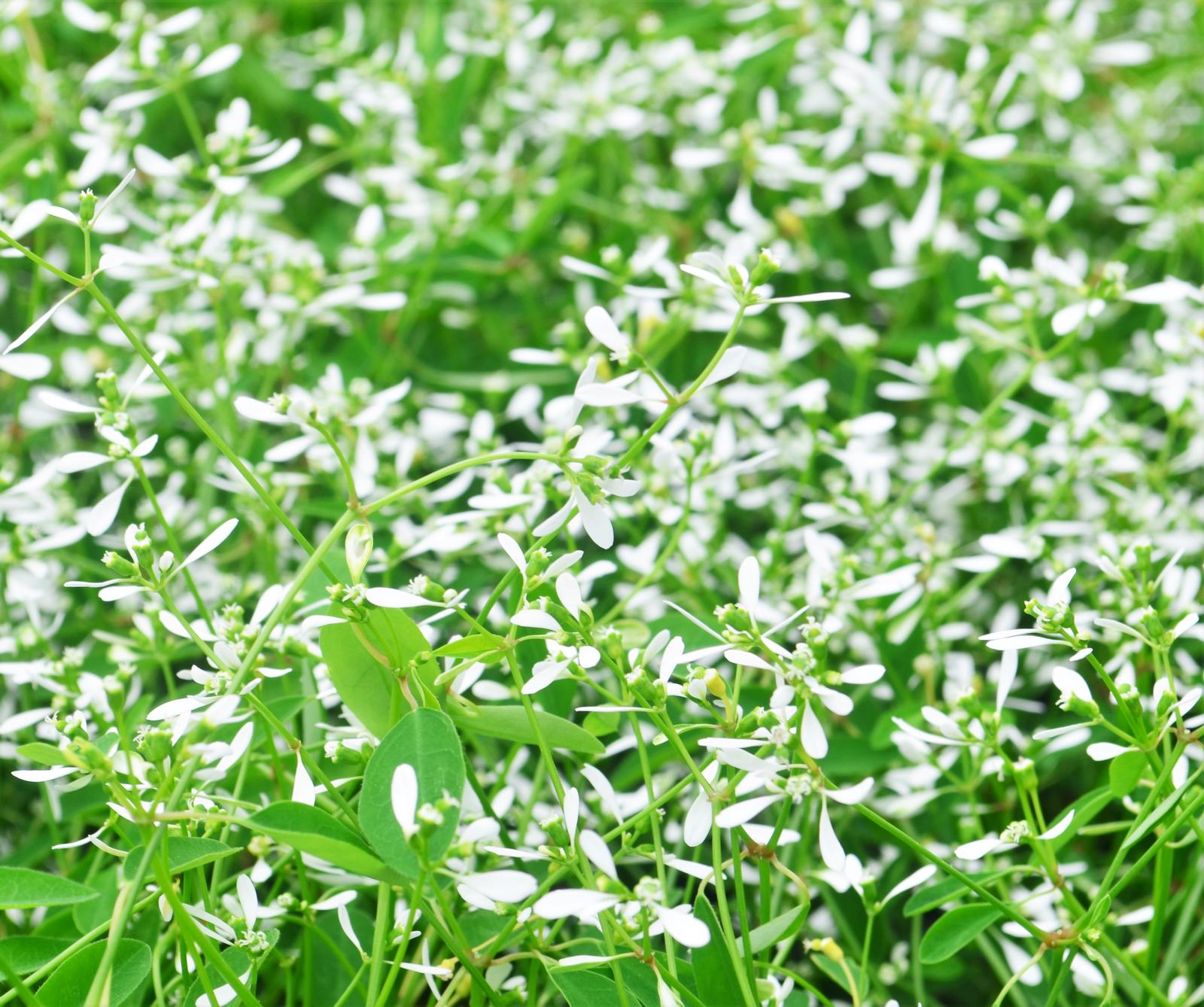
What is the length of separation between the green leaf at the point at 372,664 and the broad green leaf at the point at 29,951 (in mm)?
184

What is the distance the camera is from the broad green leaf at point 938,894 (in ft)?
1.99

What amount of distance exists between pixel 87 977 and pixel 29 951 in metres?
0.06

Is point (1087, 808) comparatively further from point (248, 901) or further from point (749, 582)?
point (248, 901)

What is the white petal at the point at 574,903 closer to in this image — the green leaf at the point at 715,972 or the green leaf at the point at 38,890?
the green leaf at the point at 715,972

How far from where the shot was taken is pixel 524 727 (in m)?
0.59

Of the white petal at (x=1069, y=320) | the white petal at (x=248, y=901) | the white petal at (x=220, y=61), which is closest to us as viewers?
the white petal at (x=248, y=901)

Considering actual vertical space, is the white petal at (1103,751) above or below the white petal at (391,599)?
below

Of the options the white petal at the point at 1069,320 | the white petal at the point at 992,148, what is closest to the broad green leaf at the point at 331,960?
the white petal at the point at 1069,320

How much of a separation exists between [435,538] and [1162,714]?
1.32 ft

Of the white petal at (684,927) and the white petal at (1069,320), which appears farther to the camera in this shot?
the white petal at (1069,320)

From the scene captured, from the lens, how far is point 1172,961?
0.69m

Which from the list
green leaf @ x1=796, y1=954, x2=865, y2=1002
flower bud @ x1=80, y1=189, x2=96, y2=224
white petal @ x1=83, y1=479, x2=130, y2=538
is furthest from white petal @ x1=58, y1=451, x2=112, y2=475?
green leaf @ x1=796, y1=954, x2=865, y2=1002

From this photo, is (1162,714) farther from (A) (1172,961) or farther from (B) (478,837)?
(B) (478,837)

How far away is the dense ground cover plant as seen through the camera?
0.57m
